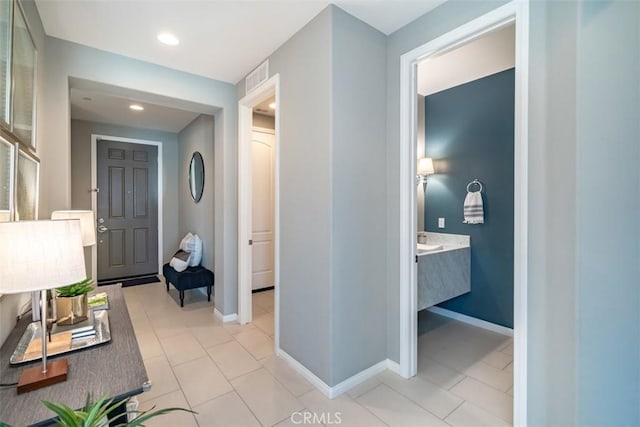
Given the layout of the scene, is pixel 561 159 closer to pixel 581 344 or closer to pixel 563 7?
pixel 563 7

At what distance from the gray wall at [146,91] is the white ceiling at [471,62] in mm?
2015

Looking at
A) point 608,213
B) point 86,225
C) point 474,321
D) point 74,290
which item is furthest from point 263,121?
point 608,213

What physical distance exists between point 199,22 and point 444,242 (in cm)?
305

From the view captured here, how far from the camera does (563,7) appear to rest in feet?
4.54

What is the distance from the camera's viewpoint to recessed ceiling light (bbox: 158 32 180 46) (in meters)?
2.23

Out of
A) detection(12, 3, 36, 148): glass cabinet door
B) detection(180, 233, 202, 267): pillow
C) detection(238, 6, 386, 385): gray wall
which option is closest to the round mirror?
detection(180, 233, 202, 267): pillow

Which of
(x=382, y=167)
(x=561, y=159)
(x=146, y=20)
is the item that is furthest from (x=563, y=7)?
(x=146, y=20)

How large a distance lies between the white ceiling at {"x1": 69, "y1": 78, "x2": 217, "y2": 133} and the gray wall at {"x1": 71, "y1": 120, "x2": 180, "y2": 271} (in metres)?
0.14

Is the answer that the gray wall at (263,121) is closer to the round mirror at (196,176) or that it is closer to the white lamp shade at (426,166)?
the round mirror at (196,176)

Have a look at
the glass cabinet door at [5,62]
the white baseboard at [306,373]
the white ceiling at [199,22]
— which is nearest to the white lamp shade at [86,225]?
the glass cabinet door at [5,62]

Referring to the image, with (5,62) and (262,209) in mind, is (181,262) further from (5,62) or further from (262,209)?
(5,62)

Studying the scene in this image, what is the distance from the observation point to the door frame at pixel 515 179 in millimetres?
1532

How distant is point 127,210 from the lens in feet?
15.7

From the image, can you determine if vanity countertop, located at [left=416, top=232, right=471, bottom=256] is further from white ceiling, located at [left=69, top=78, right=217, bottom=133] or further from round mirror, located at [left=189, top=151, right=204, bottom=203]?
round mirror, located at [left=189, top=151, right=204, bottom=203]
